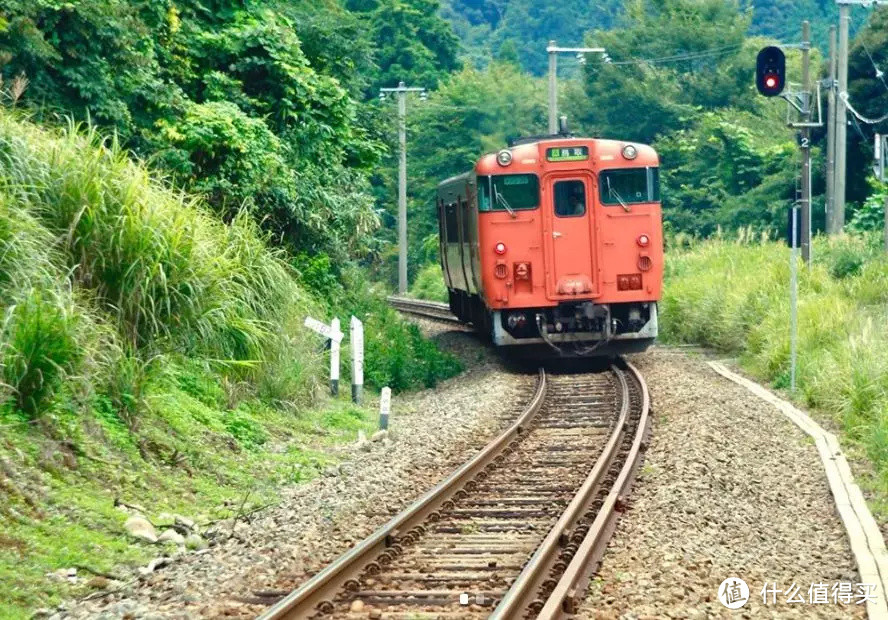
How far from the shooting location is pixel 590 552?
8.51 m

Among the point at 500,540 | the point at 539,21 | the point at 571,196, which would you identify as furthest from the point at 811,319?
the point at 539,21

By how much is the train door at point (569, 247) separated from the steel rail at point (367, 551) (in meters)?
7.28

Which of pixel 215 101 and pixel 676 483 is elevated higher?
pixel 215 101

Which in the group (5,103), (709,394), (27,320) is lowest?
(709,394)

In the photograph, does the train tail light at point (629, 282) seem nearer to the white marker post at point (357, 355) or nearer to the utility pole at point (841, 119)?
the white marker post at point (357, 355)

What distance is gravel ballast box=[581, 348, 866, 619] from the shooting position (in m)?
7.59

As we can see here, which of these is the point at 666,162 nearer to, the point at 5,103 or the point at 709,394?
the point at 709,394

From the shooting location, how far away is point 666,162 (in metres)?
53.2

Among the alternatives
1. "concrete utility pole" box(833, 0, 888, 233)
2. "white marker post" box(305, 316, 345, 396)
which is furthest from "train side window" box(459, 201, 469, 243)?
"concrete utility pole" box(833, 0, 888, 233)

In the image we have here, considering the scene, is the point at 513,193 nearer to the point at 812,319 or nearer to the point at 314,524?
the point at 812,319

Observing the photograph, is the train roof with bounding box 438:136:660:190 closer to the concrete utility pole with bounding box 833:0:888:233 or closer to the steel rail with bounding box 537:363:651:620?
the steel rail with bounding box 537:363:651:620

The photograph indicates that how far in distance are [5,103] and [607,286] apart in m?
9.25

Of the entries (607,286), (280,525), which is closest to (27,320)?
(280,525)

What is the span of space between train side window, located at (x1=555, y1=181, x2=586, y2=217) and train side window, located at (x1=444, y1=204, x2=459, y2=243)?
4521 millimetres
